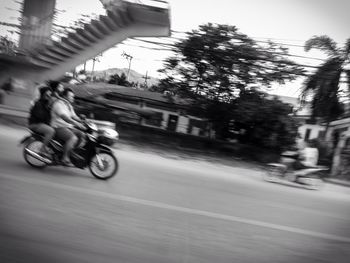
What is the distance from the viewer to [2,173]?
470 cm

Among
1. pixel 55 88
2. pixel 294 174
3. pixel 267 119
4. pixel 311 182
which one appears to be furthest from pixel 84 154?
pixel 267 119

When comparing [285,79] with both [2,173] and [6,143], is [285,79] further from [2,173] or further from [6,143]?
[2,173]

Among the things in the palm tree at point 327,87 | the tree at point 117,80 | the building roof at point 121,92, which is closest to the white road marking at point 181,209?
the palm tree at point 327,87

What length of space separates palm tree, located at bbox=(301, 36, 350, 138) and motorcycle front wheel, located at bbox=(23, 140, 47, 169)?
6.43 meters

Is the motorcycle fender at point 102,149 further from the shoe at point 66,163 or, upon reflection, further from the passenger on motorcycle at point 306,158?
the passenger on motorcycle at point 306,158

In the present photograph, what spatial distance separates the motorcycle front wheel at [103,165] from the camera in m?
5.36

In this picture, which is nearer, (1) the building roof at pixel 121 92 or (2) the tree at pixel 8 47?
(2) the tree at pixel 8 47

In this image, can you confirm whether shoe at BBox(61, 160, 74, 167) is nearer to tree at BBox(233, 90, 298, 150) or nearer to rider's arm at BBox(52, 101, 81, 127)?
rider's arm at BBox(52, 101, 81, 127)

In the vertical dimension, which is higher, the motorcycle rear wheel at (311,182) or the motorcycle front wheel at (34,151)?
the motorcycle front wheel at (34,151)

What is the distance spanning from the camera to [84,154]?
5.29 meters

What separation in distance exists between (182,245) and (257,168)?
9482 millimetres

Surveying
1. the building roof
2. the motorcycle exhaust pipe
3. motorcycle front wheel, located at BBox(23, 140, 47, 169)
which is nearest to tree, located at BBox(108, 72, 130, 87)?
the building roof

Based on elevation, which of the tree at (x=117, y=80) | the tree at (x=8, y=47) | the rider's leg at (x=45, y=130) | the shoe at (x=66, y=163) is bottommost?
the shoe at (x=66, y=163)

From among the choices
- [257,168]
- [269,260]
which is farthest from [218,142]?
[269,260]
